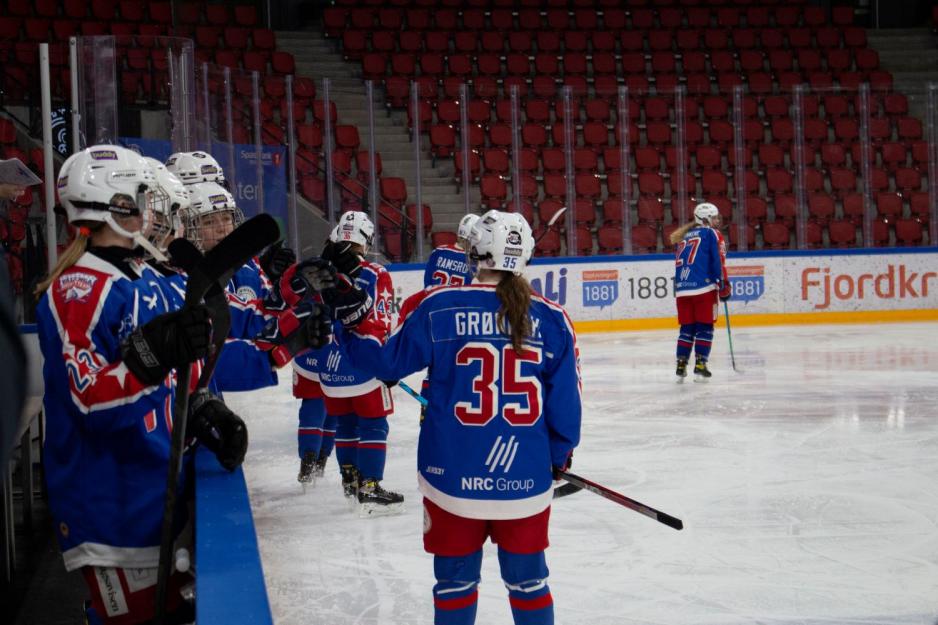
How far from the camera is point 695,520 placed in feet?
14.2

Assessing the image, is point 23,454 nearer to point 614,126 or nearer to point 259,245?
point 259,245

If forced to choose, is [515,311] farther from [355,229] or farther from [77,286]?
[355,229]

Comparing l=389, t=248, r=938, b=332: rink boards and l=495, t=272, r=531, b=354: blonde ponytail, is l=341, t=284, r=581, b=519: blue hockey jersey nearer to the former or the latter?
l=495, t=272, r=531, b=354: blonde ponytail

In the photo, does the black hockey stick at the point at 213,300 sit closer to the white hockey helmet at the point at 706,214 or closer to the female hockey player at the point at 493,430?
the female hockey player at the point at 493,430

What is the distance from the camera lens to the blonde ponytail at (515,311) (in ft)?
8.39

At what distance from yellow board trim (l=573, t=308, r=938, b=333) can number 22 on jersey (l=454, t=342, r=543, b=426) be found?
9.79 m

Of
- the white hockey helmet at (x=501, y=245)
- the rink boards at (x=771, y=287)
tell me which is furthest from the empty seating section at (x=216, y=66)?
the white hockey helmet at (x=501, y=245)

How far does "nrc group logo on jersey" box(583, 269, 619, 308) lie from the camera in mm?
12445

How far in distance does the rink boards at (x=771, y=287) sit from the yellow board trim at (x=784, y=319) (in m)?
0.01

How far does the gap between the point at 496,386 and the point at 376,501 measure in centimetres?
209

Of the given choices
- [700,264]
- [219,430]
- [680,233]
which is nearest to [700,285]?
[700,264]

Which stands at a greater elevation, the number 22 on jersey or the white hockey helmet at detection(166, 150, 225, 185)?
the white hockey helmet at detection(166, 150, 225, 185)

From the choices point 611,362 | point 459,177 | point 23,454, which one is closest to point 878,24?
point 459,177

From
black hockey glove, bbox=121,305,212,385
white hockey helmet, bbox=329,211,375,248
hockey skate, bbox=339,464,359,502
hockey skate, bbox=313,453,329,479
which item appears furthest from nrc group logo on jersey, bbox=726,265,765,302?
black hockey glove, bbox=121,305,212,385
